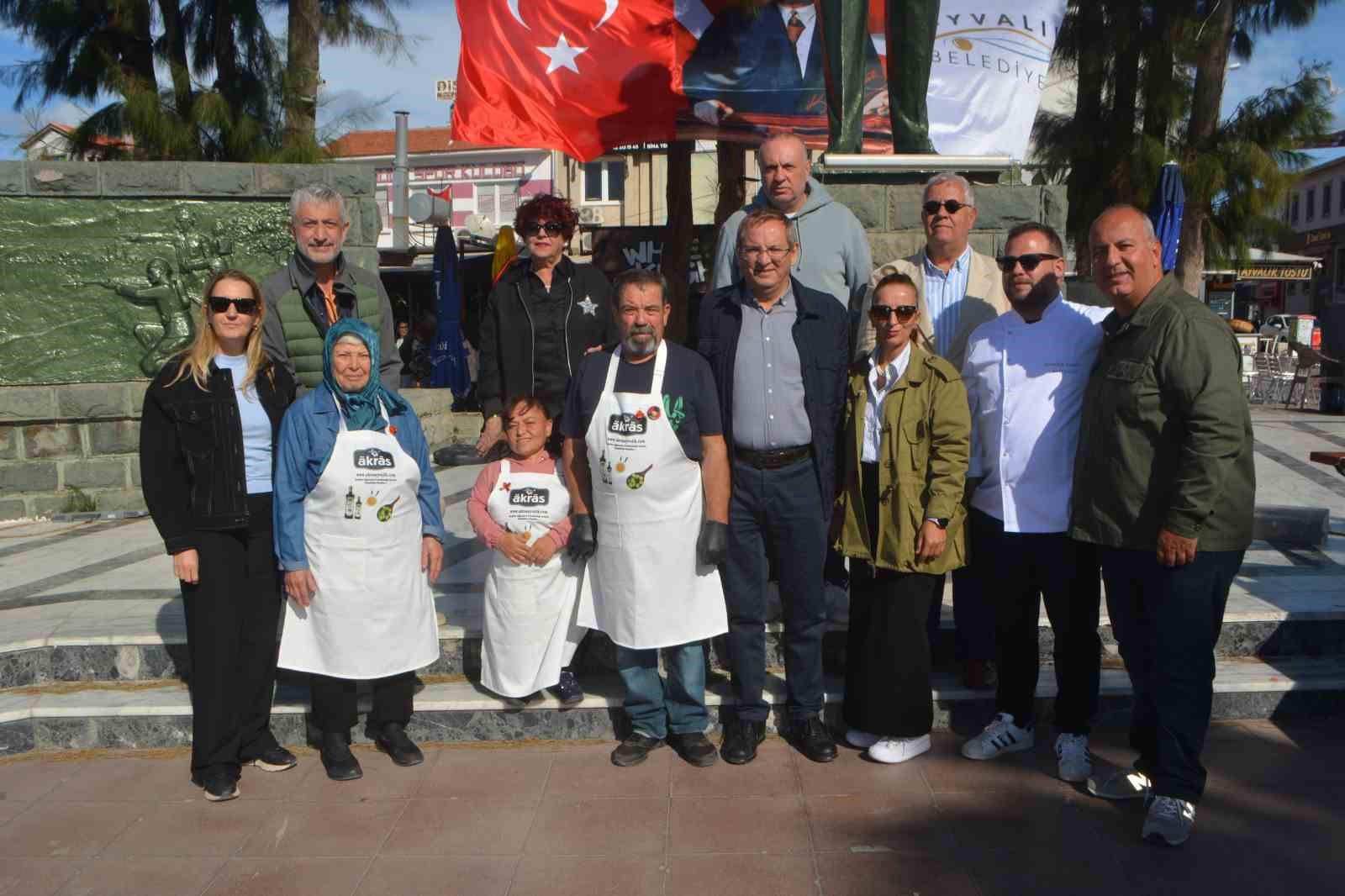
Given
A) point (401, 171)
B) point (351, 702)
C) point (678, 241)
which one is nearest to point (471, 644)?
point (351, 702)

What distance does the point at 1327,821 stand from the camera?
345 cm

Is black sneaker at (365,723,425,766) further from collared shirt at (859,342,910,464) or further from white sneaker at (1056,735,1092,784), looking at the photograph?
white sneaker at (1056,735,1092,784)

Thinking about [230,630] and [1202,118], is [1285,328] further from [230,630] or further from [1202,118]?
[230,630]

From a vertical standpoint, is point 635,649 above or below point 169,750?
above

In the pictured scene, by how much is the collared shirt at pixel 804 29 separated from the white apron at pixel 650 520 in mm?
8038

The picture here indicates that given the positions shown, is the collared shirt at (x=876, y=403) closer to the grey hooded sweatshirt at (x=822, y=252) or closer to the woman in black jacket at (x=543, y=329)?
the grey hooded sweatshirt at (x=822, y=252)

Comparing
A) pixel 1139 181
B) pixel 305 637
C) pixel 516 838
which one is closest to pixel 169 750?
pixel 305 637

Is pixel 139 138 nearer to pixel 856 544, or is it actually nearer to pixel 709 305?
pixel 709 305

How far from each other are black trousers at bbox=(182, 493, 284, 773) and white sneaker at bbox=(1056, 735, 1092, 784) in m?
2.95

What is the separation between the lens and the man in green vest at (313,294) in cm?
416

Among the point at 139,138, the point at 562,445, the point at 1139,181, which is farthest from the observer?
the point at 1139,181

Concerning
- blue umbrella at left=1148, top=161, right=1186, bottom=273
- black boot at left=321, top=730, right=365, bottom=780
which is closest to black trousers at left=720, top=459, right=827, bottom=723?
black boot at left=321, top=730, right=365, bottom=780

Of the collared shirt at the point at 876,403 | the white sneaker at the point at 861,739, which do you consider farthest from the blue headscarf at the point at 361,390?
the white sneaker at the point at 861,739

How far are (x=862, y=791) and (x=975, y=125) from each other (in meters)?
8.59
